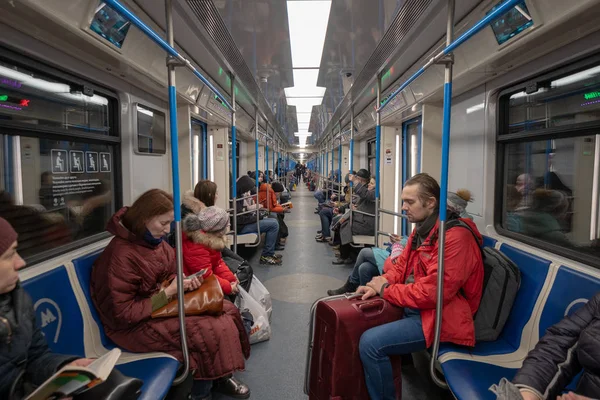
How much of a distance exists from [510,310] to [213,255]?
2.26 m

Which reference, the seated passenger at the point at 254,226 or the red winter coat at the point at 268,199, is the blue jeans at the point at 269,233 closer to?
the seated passenger at the point at 254,226

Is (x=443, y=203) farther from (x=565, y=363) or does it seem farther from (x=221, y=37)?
(x=221, y=37)

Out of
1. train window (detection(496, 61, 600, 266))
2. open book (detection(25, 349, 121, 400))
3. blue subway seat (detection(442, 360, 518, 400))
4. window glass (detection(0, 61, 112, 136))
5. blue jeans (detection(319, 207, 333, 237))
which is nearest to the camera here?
open book (detection(25, 349, 121, 400))

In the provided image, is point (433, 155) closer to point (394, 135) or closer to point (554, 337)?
point (394, 135)

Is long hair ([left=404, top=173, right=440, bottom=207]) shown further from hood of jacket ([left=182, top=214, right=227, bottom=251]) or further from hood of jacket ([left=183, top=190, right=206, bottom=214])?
hood of jacket ([left=183, top=190, right=206, bottom=214])

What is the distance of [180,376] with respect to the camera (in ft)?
6.72

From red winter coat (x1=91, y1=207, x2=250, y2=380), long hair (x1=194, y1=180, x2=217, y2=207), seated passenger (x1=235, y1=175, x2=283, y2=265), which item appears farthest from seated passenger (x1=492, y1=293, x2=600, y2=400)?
seated passenger (x1=235, y1=175, x2=283, y2=265)

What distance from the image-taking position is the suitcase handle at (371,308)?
2.19 meters

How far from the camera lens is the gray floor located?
2.56 metres

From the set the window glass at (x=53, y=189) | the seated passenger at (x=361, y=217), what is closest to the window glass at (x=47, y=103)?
the window glass at (x=53, y=189)

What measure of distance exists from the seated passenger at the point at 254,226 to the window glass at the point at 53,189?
109 inches

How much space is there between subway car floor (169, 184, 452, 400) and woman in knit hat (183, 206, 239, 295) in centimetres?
70

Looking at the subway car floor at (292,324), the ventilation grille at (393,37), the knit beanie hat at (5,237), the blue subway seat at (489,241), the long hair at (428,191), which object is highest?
the ventilation grille at (393,37)

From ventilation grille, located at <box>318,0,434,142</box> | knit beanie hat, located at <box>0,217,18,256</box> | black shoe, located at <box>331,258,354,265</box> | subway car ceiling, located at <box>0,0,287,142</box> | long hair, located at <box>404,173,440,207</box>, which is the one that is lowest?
black shoe, located at <box>331,258,354,265</box>
